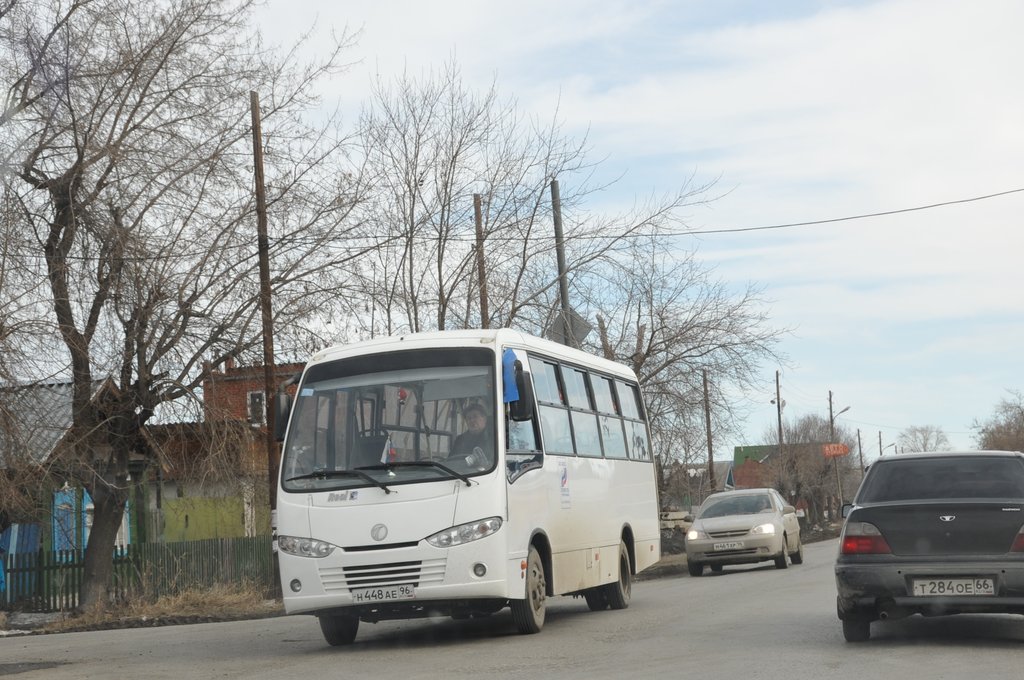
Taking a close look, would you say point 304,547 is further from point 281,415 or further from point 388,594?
point 281,415

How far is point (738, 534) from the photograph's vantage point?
24484 millimetres

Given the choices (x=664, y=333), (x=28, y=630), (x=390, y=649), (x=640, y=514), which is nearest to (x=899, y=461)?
(x=390, y=649)

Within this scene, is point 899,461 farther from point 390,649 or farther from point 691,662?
point 390,649

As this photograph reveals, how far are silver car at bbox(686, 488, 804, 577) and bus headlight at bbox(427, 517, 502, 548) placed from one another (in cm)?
1353

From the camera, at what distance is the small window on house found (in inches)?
890

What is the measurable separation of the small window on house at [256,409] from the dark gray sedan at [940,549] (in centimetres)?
1390

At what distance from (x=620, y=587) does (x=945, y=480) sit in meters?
6.31

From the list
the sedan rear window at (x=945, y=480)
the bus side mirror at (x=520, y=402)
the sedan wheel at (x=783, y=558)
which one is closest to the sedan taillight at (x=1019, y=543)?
the sedan rear window at (x=945, y=480)

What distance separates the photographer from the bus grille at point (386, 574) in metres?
11.7

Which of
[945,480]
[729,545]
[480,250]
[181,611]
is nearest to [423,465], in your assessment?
[945,480]

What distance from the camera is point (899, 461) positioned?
11.1m

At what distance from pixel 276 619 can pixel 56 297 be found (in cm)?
619

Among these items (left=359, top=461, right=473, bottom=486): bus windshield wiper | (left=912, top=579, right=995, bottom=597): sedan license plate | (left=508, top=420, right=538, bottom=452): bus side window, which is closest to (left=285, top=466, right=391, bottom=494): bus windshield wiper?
(left=359, top=461, right=473, bottom=486): bus windshield wiper

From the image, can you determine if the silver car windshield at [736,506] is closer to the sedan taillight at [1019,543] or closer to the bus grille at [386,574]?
the bus grille at [386,574]
